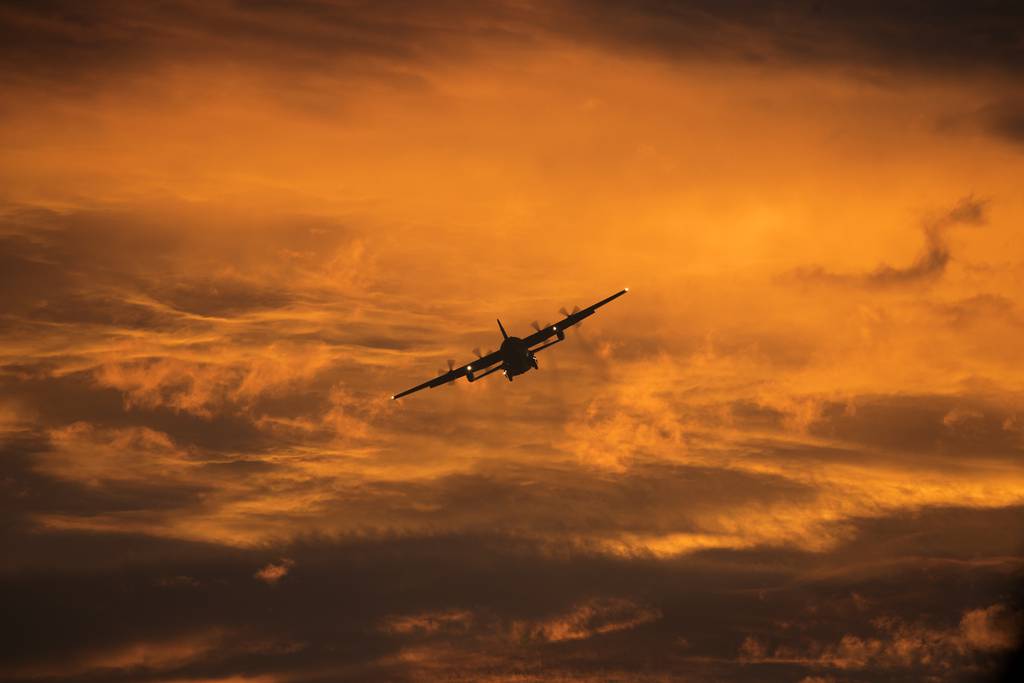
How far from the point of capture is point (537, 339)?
167 metres

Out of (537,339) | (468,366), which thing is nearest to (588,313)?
(537,339)

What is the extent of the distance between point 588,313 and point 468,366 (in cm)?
1878

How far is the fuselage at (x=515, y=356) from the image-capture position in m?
165

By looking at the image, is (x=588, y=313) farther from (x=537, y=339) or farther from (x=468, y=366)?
(x=468, y=366)

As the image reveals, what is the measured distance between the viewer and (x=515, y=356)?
543 ft

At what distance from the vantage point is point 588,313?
166 meters

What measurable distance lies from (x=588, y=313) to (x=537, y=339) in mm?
7499

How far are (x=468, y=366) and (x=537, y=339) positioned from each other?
11.7 metres

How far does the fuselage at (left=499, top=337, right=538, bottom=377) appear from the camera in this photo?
542 ft
